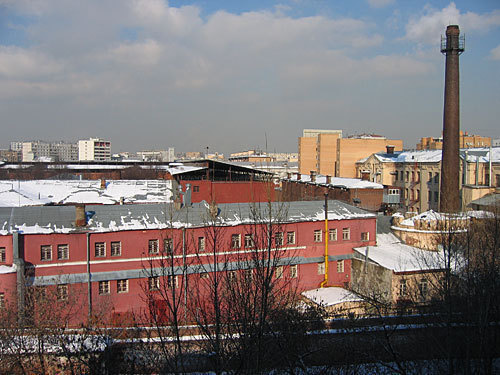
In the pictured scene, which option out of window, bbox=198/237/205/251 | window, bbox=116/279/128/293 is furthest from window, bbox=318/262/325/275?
window, bbox=116/279/128/293

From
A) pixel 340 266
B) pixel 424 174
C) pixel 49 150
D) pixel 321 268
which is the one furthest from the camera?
pixel 49 150

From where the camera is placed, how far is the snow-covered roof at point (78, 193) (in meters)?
24.3

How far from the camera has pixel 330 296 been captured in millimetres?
16531

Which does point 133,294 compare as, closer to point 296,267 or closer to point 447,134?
point 296,267

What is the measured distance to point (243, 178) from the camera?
107 ft

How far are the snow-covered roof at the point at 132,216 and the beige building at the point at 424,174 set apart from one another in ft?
43.7

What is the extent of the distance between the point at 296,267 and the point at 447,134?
48.2 ft

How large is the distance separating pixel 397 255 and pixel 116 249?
1220 cm

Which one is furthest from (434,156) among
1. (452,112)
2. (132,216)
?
(132,216)

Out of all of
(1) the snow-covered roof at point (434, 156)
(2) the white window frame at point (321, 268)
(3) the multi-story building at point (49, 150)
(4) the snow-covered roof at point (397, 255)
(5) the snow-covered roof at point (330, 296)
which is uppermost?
(3) the multi-story building at point (49, 150)

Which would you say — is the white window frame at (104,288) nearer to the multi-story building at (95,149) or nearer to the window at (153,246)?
the window at (153,246)

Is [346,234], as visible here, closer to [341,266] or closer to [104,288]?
[341,266]

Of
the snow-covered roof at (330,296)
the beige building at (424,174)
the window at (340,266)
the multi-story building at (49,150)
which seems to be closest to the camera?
the snow-covered roof at (330,296)

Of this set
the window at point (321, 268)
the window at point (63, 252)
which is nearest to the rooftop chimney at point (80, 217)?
the window at point (63, 252)
